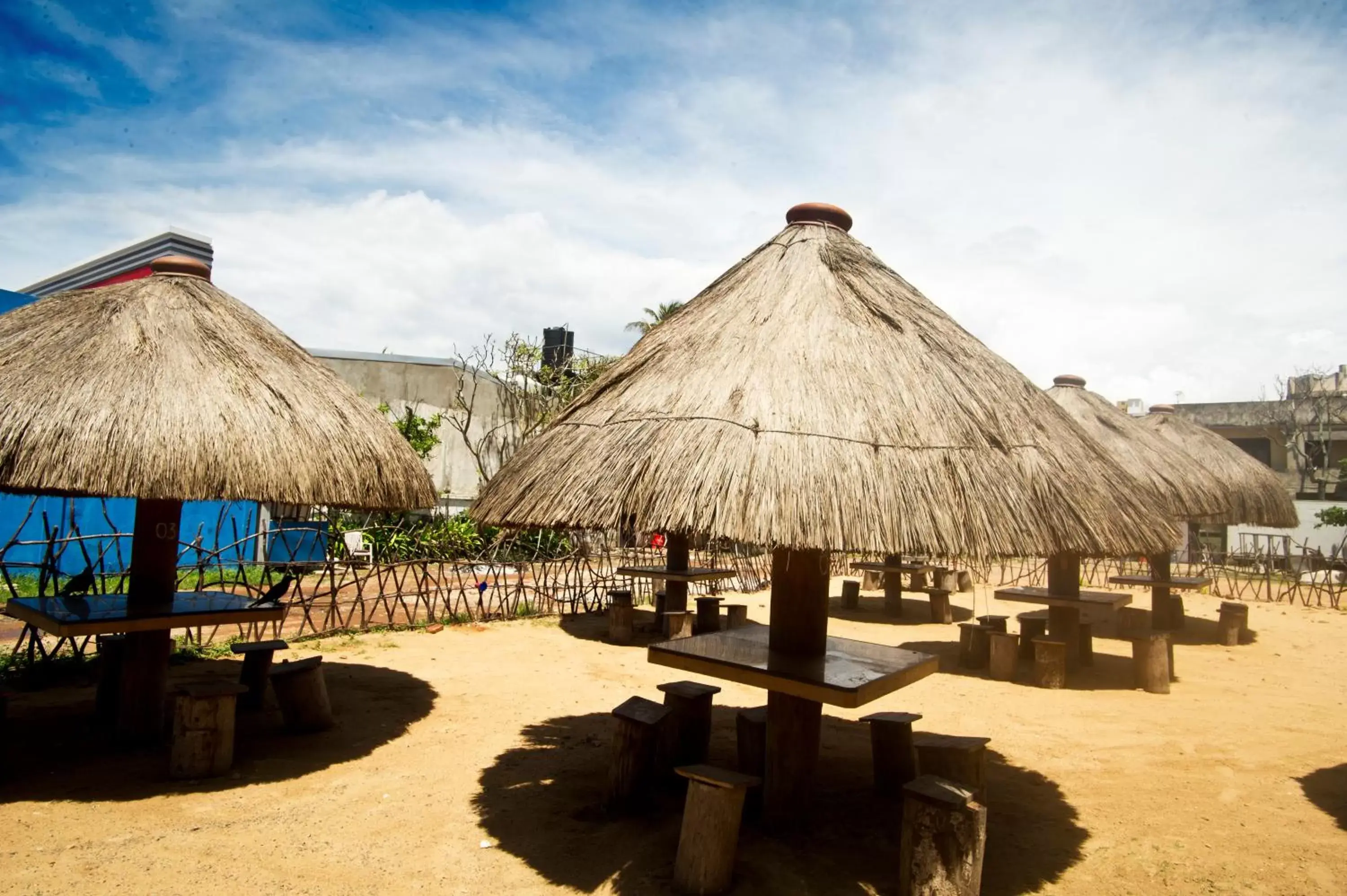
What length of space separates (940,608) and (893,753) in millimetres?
8405

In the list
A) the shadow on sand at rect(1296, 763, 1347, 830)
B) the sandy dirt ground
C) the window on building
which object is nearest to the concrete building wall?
the sandy dirt ground

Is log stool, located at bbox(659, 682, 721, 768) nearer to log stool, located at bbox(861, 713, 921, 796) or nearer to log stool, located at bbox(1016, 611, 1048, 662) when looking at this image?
log stool, located at bbox(861, 713, 921, 796)

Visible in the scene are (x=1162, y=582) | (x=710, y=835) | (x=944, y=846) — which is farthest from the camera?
(x=1162, y=582)

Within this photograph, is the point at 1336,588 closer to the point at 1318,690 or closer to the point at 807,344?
the point at 1318,690

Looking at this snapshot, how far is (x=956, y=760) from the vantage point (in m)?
4.41

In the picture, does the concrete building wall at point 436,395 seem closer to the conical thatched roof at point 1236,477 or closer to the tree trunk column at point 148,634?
the tree trunk column at point 148,634

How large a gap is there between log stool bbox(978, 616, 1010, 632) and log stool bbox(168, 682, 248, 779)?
7831 millimetres

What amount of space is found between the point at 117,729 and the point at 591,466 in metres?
4.37

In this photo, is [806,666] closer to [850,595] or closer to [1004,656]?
[1004,656]

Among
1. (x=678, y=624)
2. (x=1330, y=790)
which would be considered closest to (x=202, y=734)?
(x=678, y=624)

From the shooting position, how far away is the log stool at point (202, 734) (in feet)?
16.7

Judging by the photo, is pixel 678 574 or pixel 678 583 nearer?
pixel 678 574

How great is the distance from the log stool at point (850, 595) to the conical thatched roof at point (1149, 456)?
4.63 m

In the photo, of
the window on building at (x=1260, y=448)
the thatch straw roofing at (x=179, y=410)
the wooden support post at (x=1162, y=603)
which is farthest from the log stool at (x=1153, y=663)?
the window on building at (x=1260, y=448)
